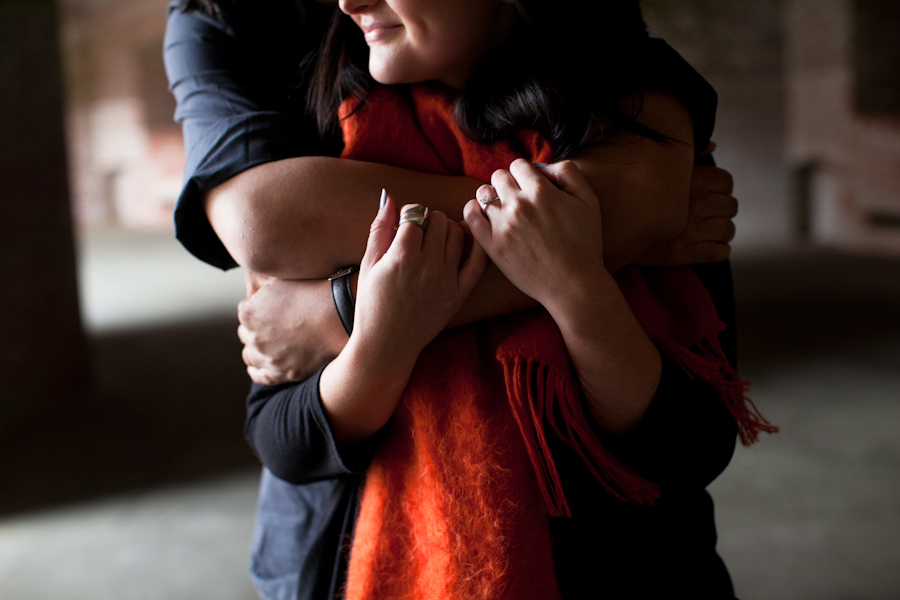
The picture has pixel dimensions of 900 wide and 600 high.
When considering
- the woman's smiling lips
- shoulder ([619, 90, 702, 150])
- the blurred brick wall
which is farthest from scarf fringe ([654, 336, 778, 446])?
the blurred brick wall

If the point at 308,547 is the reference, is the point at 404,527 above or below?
above

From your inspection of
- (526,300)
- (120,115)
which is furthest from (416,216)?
(120,115)

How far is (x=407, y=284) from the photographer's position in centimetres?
72

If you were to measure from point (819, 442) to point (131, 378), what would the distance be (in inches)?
145

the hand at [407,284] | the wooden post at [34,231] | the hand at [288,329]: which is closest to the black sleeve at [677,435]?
the hand at [407,284]

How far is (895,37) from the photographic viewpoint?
640 cm

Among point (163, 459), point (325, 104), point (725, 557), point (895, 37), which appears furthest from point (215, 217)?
point (895, 37)

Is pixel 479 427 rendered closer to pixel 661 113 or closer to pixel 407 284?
pixel 407 284

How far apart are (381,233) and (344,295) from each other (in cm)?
10

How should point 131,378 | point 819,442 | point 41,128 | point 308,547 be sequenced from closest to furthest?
point 308,547 < point 819,442 < point 41,128 < point 131,378

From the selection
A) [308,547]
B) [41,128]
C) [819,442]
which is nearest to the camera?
[308,547]

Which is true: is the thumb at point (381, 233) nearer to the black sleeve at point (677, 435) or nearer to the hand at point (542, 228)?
the hand at point (542, 228)

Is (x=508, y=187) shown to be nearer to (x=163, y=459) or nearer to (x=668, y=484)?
(x=668, y=484)

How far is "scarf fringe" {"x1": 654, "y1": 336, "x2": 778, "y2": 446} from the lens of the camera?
0.82 m
